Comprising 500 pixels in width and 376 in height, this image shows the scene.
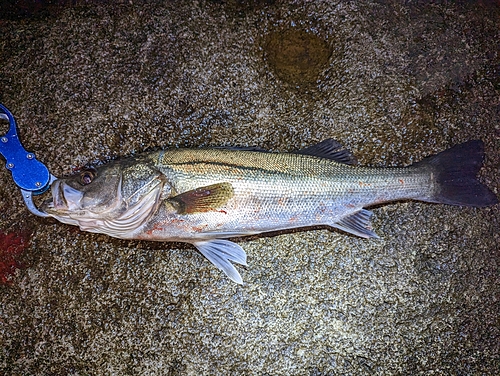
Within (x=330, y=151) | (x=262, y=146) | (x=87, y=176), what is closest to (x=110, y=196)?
(x=87, y=176)

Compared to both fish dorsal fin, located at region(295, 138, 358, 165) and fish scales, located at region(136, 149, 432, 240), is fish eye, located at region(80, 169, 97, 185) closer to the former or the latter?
fish scales, located at region(136, 149, 432, 240)

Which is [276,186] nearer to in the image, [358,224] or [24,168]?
[358,224]

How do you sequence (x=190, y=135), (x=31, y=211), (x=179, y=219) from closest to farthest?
(x=179, y=219) < (x=31, y=211) < (x=190, y=135)

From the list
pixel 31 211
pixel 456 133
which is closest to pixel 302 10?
pixel 456 133

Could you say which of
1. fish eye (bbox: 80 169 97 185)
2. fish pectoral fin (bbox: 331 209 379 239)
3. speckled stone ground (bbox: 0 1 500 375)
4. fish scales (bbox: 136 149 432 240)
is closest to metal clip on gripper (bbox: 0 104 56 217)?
speckled stone ground (bbox: 0 1 500 375)

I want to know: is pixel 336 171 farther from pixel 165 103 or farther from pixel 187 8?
pixel 187 8

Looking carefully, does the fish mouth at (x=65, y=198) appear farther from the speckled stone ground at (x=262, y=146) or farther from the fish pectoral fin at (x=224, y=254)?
the fish pectoral fin at (x=224, y=254)

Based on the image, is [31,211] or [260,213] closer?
[260,213]

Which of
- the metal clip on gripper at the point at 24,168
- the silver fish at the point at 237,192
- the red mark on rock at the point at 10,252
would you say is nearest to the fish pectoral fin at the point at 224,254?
the silver fish at the point at 237,192
